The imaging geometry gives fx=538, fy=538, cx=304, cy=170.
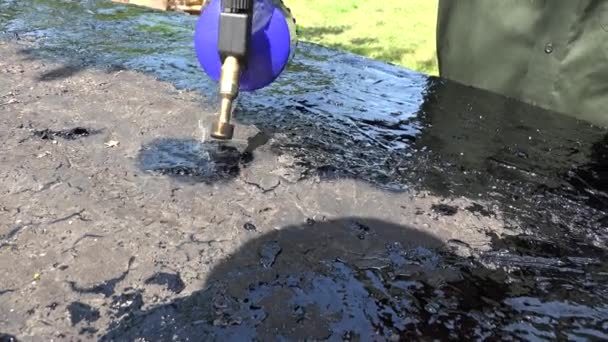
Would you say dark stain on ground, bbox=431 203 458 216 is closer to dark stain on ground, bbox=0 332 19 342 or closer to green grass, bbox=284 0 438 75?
dark stain on ground, bbox=0 332 19 342

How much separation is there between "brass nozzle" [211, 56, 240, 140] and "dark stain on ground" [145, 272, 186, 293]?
1.85 feet

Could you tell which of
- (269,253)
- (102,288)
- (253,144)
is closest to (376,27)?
(253,144)

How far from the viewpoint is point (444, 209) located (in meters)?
2.04

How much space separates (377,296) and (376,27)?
14.8 ft

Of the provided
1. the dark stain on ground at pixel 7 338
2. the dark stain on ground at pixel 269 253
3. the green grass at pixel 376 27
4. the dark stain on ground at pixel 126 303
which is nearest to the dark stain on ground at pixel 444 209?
the dark stain on ground at pixel 269 253

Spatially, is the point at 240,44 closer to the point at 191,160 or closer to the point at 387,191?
the point at 191,160

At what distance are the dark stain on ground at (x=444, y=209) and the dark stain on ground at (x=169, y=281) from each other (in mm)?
990

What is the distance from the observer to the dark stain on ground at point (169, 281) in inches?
60.5

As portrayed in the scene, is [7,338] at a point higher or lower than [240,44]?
lower

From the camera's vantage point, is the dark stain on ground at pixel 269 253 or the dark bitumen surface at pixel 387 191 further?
the dark stain on ground at pixel 269 253

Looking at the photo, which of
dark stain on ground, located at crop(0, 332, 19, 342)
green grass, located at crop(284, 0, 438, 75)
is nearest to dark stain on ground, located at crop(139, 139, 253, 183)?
dark stain on ground, located at crop(0, 332, 19, 342)

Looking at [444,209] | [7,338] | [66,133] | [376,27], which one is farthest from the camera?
[376,27]

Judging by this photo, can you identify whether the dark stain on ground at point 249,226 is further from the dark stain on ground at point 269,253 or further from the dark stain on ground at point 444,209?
the dark stain on ground at point 444,209

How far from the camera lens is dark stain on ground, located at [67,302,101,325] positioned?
4.60 ft
